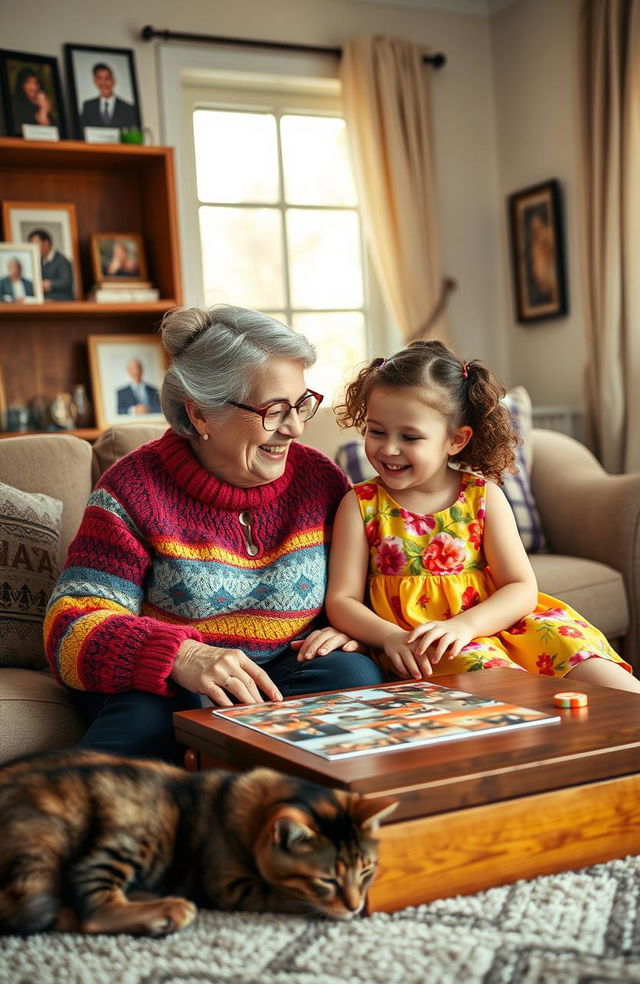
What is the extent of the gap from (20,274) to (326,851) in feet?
10.2

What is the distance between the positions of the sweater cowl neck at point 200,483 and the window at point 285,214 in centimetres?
249

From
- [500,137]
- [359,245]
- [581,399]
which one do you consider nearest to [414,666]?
[581,399]

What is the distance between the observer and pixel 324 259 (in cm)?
464

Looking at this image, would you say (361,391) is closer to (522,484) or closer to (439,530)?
(439,530)

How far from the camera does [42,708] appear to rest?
5.95 feet

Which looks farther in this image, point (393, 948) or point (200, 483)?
point (200, 483)

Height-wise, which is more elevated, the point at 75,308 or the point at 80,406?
the point at 75,308

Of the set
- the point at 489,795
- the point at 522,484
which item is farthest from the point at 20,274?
the point at 489,795

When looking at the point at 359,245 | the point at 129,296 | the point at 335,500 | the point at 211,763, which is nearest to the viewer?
the point at 211,763

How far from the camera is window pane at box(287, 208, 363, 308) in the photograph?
15.0 feet

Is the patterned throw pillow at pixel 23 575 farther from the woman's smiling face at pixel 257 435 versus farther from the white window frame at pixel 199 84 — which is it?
the white window frame at pixel 199 84

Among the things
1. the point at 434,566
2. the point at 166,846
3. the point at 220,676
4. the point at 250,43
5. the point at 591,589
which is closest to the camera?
the point at 166,846

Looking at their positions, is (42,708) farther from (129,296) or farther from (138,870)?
(129,296)

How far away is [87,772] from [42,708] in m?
0.58
